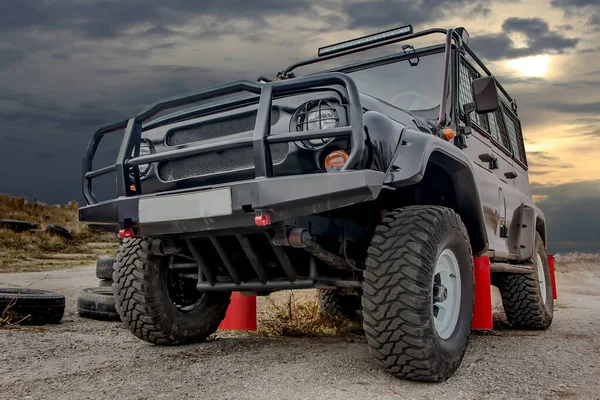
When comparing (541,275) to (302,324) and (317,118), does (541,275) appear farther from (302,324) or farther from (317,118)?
(317,118)

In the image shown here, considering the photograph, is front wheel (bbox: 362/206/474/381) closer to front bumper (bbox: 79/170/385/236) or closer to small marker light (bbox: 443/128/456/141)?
front bumper (bbox: 79/170/385/236)

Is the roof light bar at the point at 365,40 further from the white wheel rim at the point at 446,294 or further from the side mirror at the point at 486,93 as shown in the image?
the white wheel rim at the point at 446,294

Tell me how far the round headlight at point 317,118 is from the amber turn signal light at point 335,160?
9 centimetres

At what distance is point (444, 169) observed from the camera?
4.23 m

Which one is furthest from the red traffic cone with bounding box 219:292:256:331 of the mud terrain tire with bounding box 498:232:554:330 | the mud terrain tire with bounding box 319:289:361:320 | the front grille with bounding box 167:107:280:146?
the mud terrain tire with bounding box 498:232:554:330

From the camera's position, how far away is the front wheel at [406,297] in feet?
10.8

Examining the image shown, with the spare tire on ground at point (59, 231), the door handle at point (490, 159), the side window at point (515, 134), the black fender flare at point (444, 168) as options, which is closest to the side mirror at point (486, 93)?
the black fender flare at point (444, 168)

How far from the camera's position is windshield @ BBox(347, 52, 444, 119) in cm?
477

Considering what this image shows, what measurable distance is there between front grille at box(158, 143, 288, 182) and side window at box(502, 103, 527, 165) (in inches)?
167

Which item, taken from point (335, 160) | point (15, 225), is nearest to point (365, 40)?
point (335, 160)

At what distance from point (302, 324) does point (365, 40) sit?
268cm

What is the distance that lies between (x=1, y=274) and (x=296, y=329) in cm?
834

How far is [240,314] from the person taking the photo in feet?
16.8

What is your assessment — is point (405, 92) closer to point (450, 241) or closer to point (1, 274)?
point (450, 241)
